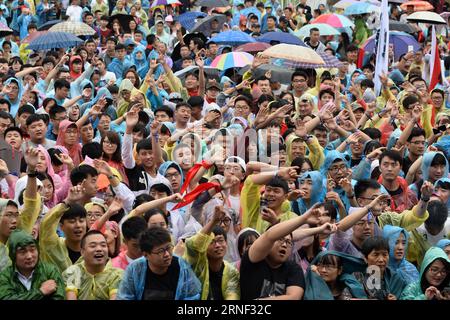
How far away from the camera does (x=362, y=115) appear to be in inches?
508

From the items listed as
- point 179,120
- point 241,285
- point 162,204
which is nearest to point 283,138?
point 179,120

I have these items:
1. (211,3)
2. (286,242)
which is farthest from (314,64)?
(286,242)

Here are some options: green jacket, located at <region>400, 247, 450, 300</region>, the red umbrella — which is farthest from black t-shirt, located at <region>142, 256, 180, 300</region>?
the red umbrella

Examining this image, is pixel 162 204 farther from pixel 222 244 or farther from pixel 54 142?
pixel 54 142

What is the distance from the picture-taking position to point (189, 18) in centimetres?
1988

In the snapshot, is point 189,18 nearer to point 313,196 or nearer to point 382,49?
point 382,49

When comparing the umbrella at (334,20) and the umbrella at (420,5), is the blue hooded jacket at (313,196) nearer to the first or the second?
the umbrella at (334,20)

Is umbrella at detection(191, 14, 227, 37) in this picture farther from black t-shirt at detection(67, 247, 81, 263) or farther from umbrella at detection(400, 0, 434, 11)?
black t-shirt at detection(67, 247, 81, 263)

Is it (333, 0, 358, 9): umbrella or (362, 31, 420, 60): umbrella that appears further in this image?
(333, 0, 358, 9): umbrella

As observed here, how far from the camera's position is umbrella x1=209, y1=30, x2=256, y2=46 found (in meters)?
16.2

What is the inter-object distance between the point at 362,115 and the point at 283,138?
1.76 metres

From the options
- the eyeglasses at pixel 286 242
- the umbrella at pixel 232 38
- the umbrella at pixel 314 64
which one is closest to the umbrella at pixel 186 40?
the umbrella at pixel 232 38

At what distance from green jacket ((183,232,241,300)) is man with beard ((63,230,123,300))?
454 mm

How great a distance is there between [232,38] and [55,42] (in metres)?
2.42
